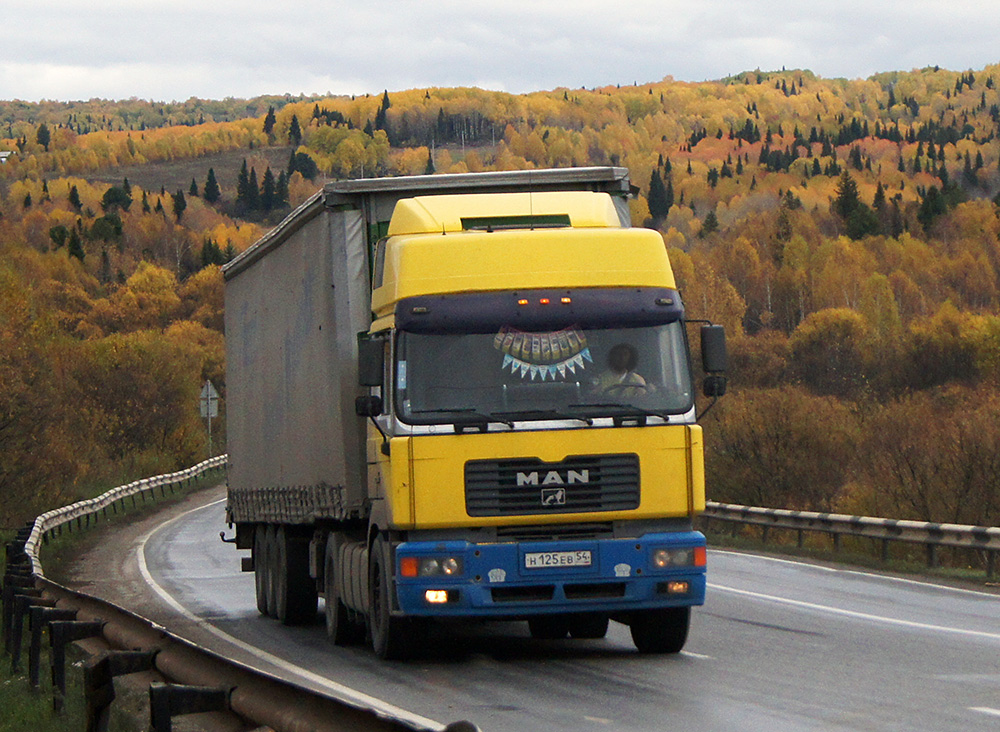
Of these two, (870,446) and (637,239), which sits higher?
(637,239)

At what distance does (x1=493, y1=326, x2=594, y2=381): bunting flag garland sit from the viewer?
12203mm

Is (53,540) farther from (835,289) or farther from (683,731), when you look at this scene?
(835,289)

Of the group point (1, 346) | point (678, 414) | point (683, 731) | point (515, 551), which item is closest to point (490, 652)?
point (515, 551)

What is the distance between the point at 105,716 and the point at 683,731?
10.0 feet

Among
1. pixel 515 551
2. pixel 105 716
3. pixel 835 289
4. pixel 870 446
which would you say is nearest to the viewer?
pixel 105 716

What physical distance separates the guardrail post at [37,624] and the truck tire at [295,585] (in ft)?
13.4

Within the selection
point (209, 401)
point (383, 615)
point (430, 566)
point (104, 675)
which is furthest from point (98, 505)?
point (104, 675)

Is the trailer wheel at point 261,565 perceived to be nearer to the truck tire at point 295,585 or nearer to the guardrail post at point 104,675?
the truck tire at point 295,585

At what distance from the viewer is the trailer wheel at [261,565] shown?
18125 millimetres

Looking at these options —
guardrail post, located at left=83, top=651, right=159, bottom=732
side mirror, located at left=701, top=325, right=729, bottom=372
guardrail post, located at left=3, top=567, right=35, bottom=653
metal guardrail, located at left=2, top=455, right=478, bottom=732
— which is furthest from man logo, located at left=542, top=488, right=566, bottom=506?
guardrail post, located at left=3, top=567, right=35, bottom=653

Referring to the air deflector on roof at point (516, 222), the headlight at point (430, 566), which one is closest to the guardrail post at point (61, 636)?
the headlight at point (430, 566)

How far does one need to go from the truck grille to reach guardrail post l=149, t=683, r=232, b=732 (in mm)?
4950

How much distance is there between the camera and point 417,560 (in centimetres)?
1202

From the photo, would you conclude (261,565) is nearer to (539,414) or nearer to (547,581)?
(547,581)
